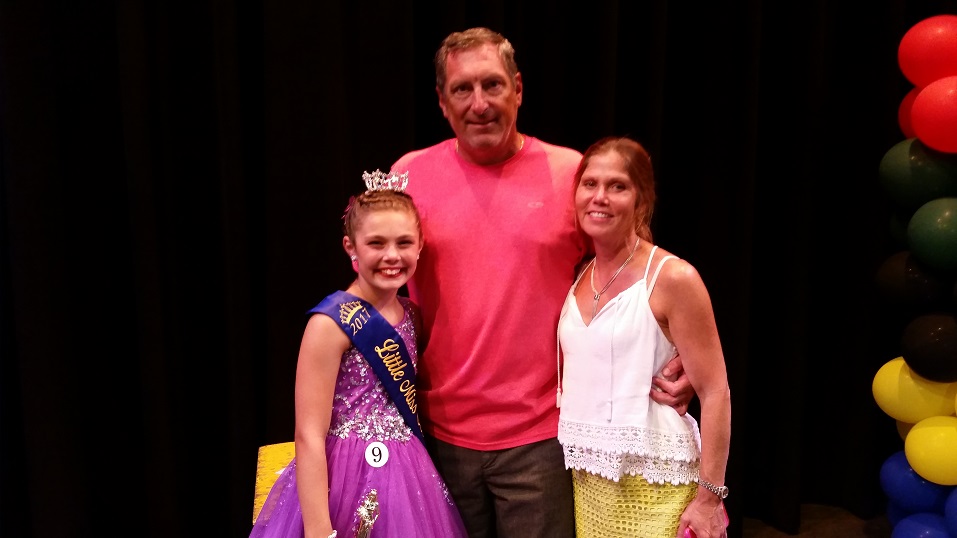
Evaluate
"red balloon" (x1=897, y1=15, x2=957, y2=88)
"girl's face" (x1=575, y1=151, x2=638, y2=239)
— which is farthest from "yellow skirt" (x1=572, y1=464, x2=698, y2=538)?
"red balloon" (x1=897, y1=15, x2=957, y2=88)

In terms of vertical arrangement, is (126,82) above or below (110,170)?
above

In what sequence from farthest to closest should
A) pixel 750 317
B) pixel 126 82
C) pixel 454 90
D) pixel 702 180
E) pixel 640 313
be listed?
pixel 750 317 → pixel 702 180 → pixel 126 82 → pixel 454 90 → pixel 640 313

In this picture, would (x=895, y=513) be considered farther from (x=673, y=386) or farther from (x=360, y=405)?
(x=360, y=405)

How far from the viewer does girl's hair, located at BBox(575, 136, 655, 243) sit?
1.74 meters

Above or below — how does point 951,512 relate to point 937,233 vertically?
below

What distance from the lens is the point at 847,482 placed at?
379cm

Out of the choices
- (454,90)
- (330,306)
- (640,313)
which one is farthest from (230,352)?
(640,313)

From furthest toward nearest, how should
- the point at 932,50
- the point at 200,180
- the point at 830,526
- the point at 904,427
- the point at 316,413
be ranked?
the point at 830,526 → the point at 904,427 → the point at 932,50 → the point at 200,180 → the point at 316,413

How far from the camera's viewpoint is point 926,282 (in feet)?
9.66

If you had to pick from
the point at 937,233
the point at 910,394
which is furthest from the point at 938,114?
the point at 910,394

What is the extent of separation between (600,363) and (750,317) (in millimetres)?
2166

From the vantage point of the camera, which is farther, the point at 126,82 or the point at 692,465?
the point at 126,82

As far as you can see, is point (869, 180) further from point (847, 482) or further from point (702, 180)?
point (847, 482)

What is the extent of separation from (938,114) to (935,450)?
1.16 m
